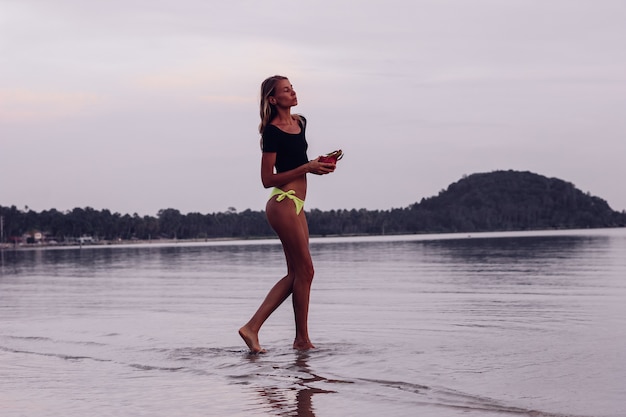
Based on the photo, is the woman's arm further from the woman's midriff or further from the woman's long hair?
the woman's long hair

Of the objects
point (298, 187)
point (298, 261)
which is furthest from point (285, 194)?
point (298, 261)

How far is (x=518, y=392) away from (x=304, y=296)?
2.50 metres

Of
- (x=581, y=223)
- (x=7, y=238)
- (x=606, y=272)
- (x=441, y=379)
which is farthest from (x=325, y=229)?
(x=441, y=379)

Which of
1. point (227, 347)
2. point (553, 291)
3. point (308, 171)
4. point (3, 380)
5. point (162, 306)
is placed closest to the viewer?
point (3, 380)

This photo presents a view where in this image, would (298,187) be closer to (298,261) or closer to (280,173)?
(280,173)

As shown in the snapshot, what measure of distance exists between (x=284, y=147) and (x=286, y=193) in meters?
0.34

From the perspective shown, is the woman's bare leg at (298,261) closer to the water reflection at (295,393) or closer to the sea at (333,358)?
the sea at (333,358)

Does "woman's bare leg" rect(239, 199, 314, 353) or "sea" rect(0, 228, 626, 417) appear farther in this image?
"woman's bare leg" rect(239, 199, 314, 353)

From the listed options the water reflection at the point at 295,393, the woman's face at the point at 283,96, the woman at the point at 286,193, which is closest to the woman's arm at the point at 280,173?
the woman at the point at 286,193

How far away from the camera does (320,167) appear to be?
270 inches

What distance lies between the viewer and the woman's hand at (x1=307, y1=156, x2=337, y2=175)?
Answer: 683 centimetres

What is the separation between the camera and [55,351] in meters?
7.34

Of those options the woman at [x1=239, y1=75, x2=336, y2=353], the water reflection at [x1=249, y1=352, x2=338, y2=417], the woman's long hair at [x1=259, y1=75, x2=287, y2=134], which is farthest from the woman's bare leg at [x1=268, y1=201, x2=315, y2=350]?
the water reflection at [x1=249, y1=352, x2=338, y2=417]

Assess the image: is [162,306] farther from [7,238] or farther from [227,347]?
[7,238]
